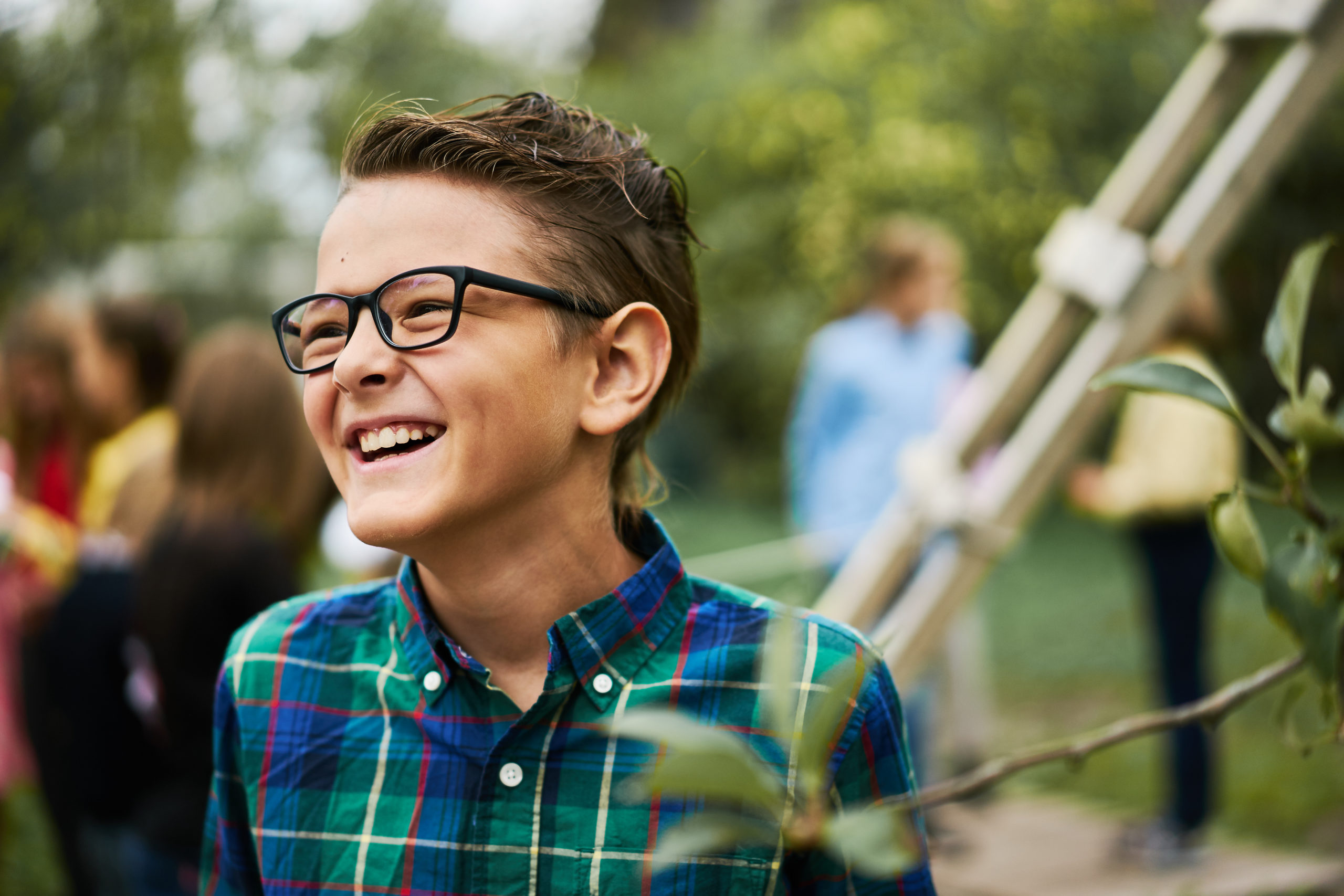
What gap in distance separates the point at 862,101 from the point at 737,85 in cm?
256

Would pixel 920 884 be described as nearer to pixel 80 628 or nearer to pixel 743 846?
pixel 743 846

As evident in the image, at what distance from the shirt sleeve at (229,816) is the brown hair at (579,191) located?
1.67ft

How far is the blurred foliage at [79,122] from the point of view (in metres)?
6.39

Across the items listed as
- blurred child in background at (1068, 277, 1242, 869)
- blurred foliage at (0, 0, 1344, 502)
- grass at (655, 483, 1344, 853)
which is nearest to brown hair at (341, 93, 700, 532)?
grass at (655, 483, 1344, 853)

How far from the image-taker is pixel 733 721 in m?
1.25

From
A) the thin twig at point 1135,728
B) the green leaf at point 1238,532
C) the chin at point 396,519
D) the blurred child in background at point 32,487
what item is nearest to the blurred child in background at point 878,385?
the blurred child in background at point 32,487

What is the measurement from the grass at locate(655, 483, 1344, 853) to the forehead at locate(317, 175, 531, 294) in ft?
2.21

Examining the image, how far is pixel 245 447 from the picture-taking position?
2.89 meters

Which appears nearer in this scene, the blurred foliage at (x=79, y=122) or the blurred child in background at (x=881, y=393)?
the blurred child in background at (x=881, y=393)

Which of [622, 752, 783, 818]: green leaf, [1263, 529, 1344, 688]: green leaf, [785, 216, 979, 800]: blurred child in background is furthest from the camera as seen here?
[785, 216, 979, 800]: blurred child in background

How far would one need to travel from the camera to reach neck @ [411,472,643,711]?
Result: 128 cm

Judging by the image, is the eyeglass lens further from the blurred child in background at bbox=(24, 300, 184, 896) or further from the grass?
the blurred child in background at bbox=(24, 300, 184, 896)

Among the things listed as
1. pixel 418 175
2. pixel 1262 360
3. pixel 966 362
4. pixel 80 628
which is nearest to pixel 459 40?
pixel 1262 360

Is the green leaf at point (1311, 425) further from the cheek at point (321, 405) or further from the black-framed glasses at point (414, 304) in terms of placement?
the cheek at point (321, 405)
